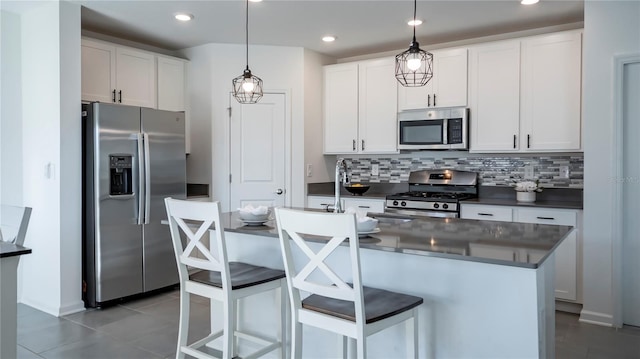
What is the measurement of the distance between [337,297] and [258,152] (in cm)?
Answer: 328

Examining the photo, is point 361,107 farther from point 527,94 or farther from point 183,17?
point 183,17

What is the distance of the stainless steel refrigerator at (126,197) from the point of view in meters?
3.78

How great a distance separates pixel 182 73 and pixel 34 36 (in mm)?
1430

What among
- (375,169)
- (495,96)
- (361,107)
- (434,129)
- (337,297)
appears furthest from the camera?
(375,169)

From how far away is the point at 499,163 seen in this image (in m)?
4.56

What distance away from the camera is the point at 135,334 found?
3.27 metres

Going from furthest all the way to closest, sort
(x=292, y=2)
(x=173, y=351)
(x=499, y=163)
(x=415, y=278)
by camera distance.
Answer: (x=499, y=163) < (x=292, y=2) < (x=173, y=351) < (x=415, y=278)

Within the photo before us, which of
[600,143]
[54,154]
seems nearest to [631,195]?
[600,143]

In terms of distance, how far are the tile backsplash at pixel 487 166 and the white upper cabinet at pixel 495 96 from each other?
1.13 feet

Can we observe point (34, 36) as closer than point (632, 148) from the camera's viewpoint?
No

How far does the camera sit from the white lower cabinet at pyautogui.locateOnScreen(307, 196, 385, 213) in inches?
186

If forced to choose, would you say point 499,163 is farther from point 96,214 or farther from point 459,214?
point 96,214

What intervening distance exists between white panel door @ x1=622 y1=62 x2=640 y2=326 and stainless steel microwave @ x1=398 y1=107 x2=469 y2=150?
1308 mm

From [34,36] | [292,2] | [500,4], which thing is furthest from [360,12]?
[34,36]
